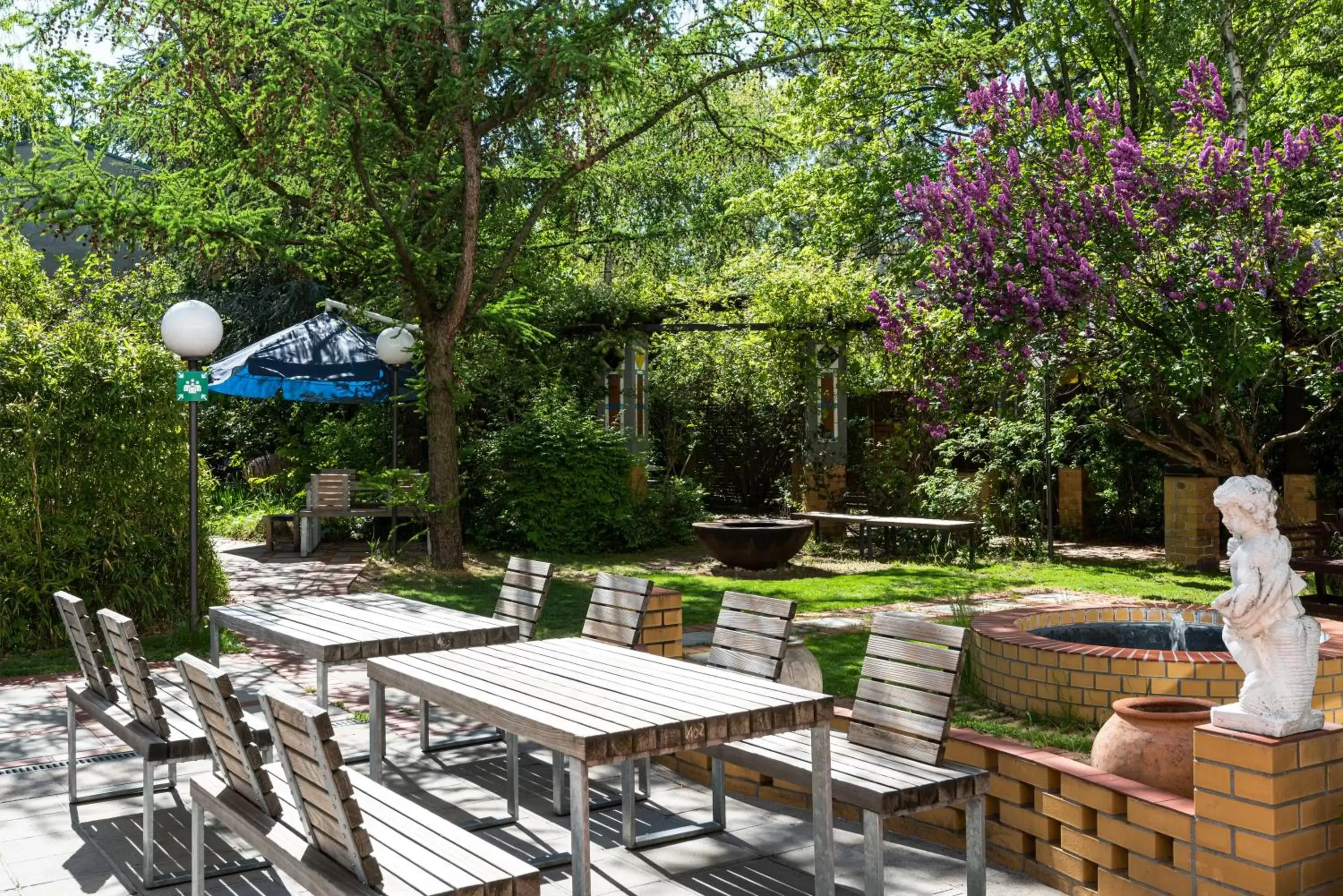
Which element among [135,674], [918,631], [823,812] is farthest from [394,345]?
[823,812]

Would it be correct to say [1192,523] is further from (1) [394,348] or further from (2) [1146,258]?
(1) [394,348]

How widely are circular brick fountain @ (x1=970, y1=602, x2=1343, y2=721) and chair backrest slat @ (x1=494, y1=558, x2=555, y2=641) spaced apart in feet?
7.42

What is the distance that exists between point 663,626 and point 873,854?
2.55m

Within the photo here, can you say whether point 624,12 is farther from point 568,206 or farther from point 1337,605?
point 1337,605

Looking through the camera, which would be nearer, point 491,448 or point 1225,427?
point 1225,427

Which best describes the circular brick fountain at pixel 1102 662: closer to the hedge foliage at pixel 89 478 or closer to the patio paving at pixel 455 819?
the patio paving at pixel 455 819

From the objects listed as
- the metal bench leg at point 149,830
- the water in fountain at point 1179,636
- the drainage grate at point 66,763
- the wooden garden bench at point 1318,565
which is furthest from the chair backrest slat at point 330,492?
the water in fountain at point 1179,636

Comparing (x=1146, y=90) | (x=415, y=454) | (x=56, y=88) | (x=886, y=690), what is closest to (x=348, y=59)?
(x=56, y=88)

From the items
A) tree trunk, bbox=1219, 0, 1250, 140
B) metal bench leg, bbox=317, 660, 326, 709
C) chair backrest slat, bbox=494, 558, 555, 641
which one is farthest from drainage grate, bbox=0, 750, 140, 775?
tree trunk, bbox=1219, 0, 1250, 140

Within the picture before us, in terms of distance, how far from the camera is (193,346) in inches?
359

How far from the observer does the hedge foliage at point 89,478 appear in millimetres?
8844

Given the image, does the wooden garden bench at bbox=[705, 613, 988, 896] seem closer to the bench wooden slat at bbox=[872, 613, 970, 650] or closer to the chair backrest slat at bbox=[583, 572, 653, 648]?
the bench wooden slat at bbox=[872, 613, 970, 650]

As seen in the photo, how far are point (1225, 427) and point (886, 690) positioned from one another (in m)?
10.4

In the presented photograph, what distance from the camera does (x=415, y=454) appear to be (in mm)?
17844
